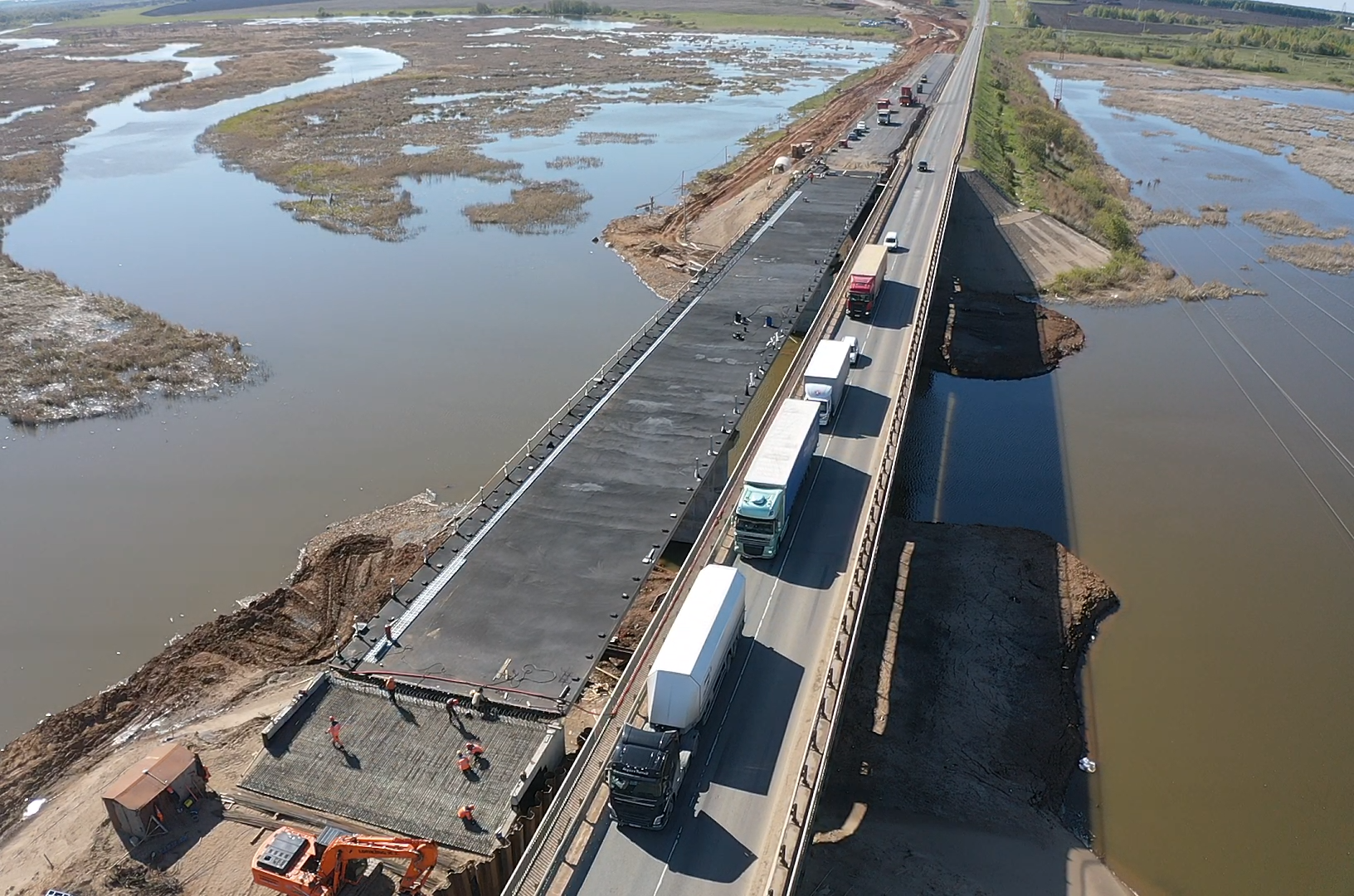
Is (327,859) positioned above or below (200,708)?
above

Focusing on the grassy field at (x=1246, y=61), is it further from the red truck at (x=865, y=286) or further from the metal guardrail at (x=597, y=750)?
the metal guardrail at (x=597, y=750)

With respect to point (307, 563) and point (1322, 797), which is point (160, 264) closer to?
point (307, 563)

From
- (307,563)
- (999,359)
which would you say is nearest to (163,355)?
(307,563)

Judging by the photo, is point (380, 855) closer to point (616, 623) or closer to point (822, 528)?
point (616, 623)

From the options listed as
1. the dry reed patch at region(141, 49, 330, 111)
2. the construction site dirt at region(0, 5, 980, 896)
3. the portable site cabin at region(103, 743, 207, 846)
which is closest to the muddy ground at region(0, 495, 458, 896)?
the construction site dirt at region(0, 5, 980, 896)

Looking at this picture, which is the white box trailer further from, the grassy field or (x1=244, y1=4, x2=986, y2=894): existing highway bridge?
the grassy field

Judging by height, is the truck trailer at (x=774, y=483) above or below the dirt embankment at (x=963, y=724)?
above

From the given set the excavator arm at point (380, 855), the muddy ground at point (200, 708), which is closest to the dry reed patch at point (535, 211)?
the muddy ground at point (200, 708)

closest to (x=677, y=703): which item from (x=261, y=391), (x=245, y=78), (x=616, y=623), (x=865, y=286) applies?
(x=616, y=623)
